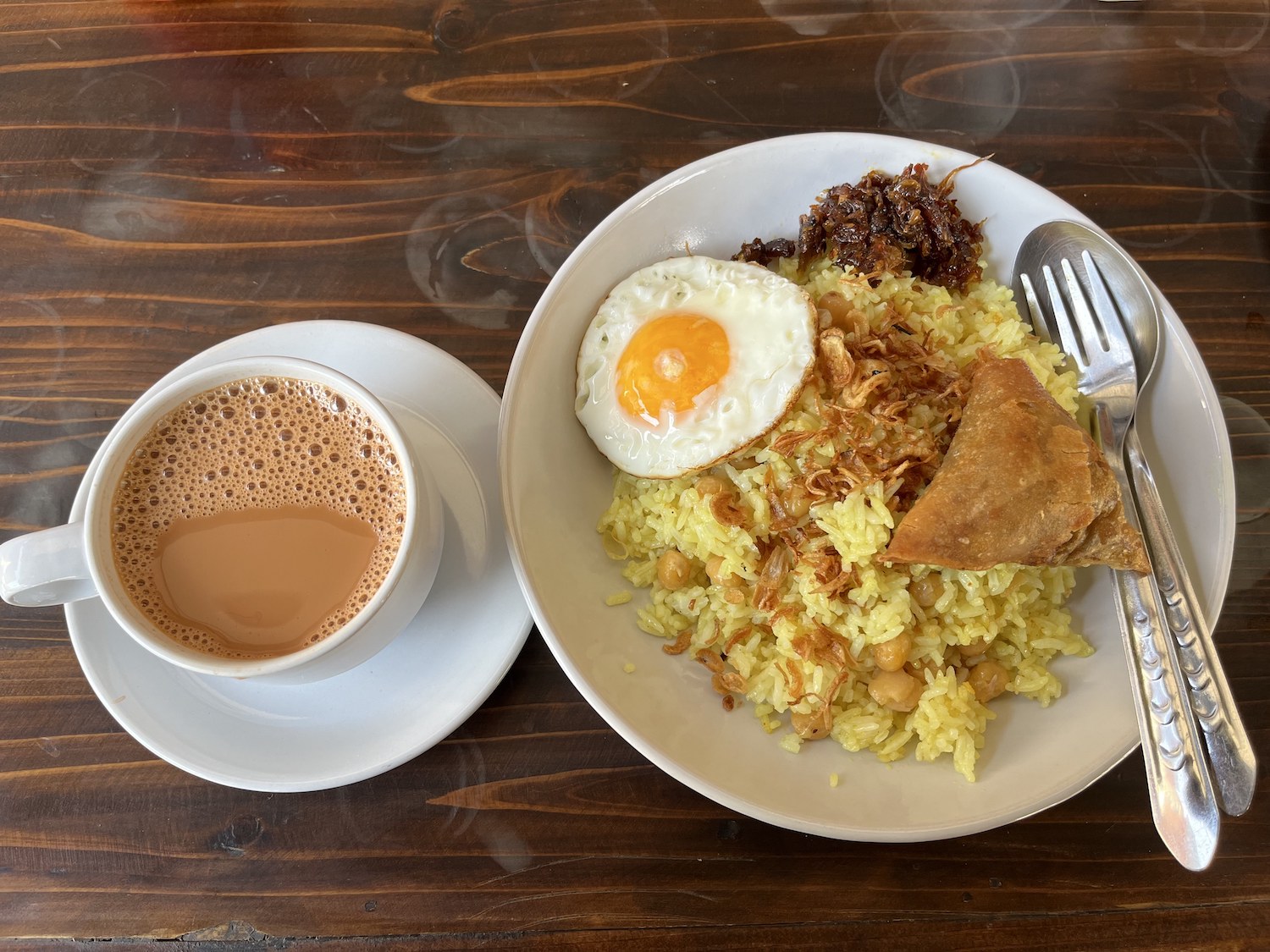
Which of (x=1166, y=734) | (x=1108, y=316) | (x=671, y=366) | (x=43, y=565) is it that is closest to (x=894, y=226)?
(x=1108, y=316)

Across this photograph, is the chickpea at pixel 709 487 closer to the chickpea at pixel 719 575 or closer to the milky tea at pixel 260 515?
the chickpea at pixel 719 575

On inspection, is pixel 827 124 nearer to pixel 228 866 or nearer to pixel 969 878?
pixel 969 878

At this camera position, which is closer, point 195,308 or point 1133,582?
point 1133,582

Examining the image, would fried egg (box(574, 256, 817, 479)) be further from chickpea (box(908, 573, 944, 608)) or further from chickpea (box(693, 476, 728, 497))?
chickpea (box(908, 573, 944, 608))

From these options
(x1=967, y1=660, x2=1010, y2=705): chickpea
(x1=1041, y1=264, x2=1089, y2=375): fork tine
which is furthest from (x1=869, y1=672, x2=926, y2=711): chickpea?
(x1=1041, y1=264, x2=1089, y2=375): fork tine

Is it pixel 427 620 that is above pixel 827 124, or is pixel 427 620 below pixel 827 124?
below

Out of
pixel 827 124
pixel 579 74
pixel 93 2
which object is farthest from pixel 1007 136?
pixel 93 2

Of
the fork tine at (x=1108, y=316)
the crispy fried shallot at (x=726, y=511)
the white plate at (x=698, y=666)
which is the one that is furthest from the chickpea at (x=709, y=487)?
the fork tine at (x=1108, y=316)
